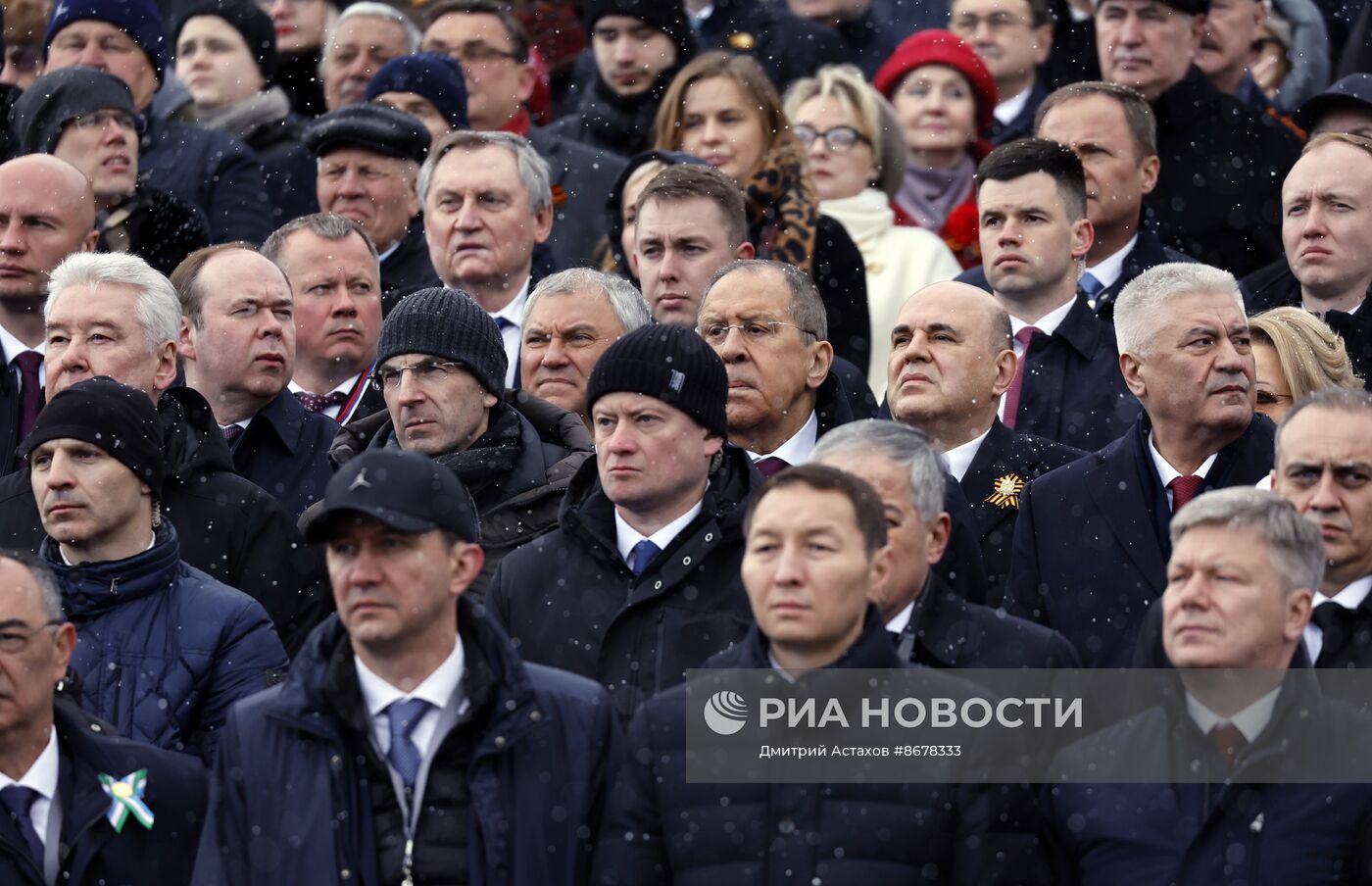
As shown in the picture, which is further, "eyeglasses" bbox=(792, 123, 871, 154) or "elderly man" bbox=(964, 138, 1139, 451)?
"eyeglasses" bbox=(792, 123, 871, 154)

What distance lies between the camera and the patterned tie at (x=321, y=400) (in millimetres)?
11195

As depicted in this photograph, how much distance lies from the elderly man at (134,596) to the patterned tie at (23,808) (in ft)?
1.95

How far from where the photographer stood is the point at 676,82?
12656mm

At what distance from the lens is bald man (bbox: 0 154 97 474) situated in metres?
10.9

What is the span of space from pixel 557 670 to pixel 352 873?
2.80 ft

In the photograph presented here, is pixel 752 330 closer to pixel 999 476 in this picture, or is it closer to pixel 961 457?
pixel 961 457

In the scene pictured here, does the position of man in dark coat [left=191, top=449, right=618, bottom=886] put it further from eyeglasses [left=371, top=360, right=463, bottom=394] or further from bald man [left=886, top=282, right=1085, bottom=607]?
bald man [left=886, top=282, right=1085, bottom=607]

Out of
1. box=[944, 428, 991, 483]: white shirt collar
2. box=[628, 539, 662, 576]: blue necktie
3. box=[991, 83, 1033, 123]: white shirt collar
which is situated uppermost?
box=[991, 83, 1033, 123]: white shirt collar

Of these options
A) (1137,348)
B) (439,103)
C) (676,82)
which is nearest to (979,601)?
(1137,348)

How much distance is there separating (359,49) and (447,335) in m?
4.98

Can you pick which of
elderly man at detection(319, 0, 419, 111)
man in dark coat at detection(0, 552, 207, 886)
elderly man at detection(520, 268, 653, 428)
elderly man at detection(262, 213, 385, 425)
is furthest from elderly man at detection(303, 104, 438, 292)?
man in dark coat at detection(0, 552, 207, 886)

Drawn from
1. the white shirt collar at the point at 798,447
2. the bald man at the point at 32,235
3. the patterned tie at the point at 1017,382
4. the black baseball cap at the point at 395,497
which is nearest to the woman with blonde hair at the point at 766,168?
the patterned tie at the point at 1017,382

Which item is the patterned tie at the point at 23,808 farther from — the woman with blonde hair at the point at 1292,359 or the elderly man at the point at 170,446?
the woman with blonde hair at the point at 1292,359

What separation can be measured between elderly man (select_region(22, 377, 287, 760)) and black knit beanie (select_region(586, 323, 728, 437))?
4.49 ft
